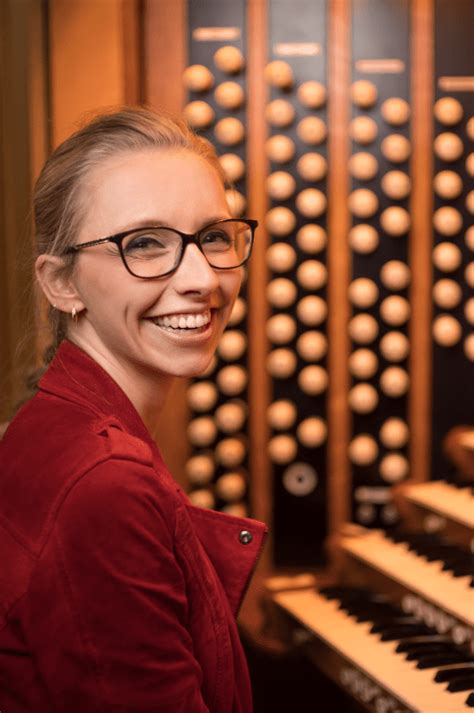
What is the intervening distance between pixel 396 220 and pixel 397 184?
107 mm

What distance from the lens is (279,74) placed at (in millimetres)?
2582

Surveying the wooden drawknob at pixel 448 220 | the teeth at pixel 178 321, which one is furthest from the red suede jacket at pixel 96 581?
the wooden drawknob at pixel 448 220

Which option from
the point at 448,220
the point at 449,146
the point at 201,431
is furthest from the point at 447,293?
the point at 201,431

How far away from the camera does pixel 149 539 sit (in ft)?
3.06

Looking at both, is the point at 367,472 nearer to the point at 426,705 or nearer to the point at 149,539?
the point at 426,705

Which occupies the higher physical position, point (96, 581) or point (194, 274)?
point (194, 274)

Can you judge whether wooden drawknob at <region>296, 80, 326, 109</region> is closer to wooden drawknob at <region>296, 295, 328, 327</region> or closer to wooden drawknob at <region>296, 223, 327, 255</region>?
wooden drawknob at <region>296, 223, 327, 255</region>

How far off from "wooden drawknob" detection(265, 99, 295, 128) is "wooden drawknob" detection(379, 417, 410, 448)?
38.7 inches

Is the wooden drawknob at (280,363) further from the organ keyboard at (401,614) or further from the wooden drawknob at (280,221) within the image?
the organ keyboard at (401,614)

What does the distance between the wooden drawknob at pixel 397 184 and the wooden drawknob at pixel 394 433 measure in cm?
70

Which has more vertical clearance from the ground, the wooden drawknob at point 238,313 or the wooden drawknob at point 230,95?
the wooden drawknob at point 230,95

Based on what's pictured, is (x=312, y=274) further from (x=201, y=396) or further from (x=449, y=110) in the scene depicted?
(x=449, y=110)

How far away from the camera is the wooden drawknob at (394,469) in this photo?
2.74m

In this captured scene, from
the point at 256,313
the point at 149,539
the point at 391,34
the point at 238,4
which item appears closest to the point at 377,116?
the point at 391,34
